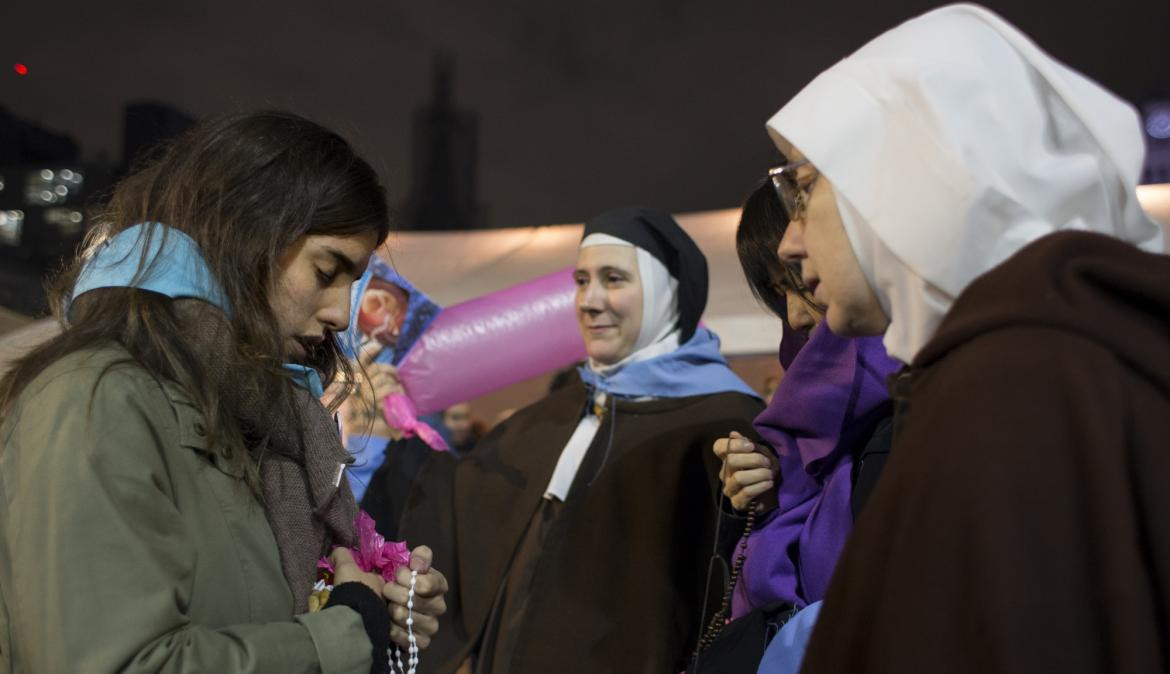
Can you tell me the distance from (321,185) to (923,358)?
97 cm

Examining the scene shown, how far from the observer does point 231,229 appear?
5.50ft

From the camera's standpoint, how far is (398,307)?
4418 millimetres

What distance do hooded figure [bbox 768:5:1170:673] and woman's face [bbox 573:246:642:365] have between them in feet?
7.34

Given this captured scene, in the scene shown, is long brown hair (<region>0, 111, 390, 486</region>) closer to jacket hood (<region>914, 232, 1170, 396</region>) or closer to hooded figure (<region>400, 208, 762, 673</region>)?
jacket hood (<region>914, 232, 1170, 396</region>)

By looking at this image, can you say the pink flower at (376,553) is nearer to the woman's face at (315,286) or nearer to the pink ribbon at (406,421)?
the woman's face at (315,286)

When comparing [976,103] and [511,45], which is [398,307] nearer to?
[976,103]

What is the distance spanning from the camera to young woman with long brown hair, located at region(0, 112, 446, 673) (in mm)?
1384

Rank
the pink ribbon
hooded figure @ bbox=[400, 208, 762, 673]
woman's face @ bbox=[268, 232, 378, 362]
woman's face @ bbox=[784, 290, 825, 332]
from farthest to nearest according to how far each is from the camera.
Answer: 1. the pink ribbon
2. hooded figure @ bbox=[400, 208, 762, 673]
3. woman's face @ bbox=[784, 290, 825, 332]
4. woman's face @ bbox=[268, 232, 378, 362]

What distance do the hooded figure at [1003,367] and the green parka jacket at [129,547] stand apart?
2.41ft

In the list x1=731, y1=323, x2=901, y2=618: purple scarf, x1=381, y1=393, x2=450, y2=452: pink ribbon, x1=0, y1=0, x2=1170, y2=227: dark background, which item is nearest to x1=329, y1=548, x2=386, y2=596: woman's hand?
x1=731, y1=323, x2=901, y2=618: purple scarf

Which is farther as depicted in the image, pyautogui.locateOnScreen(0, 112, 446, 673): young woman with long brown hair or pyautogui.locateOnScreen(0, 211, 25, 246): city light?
pyautogui.locateOnScreen(0, 211, 25, 246): city light

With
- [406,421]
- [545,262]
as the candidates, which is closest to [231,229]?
[406,421]

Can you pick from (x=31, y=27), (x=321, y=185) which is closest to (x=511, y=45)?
(x=31, y=27)

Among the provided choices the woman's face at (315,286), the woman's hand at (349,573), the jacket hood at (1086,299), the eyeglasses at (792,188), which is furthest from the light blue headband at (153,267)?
the jacket hood at (1086,299)
